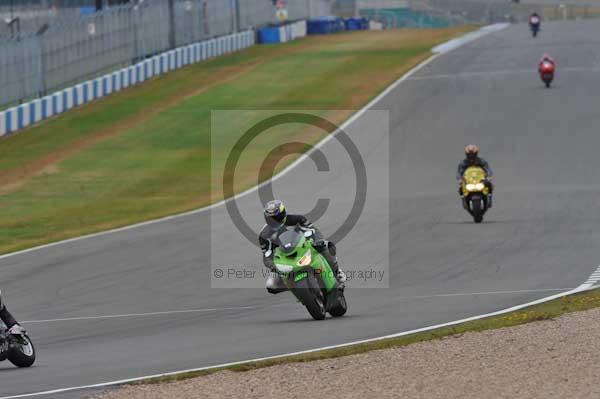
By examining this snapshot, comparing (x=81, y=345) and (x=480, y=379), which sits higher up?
(x=480, y=379)

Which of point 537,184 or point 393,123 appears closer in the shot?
point 537,184

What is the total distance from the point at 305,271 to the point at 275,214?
82 centimetres

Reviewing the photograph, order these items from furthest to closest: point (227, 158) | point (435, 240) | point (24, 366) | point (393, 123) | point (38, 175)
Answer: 1. point (393, 123)
2. point (227, 158)
3. point (38, 175)
4. point (435, 240)
5. point (24, 366)

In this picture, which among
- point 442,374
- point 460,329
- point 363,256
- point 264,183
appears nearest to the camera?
point 442,374

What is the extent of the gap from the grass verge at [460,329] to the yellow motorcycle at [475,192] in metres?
8.96

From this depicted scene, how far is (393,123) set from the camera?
43.9 m

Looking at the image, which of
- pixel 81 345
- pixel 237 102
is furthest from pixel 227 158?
pixel 81 345

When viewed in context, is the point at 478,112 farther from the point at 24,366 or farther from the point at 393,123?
the point at 24,366

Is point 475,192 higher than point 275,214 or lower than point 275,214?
lower

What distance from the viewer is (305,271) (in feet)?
51.6

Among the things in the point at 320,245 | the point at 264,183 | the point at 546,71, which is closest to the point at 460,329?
the point at 320,245

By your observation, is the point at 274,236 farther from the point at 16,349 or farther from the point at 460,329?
the point at 16,349

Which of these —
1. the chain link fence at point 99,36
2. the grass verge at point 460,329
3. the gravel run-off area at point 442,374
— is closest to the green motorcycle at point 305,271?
the grass verge at point 460,329

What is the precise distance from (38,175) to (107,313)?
20666 millimetres
